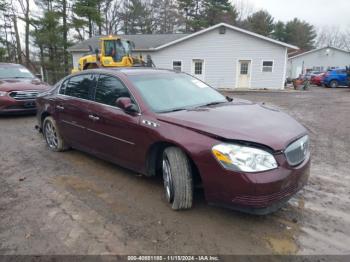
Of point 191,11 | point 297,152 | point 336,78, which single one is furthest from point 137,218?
point 191,11

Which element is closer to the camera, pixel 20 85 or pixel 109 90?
pixel 109 90

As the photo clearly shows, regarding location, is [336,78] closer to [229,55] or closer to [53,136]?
[229,55]

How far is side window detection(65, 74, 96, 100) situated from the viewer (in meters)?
4.40

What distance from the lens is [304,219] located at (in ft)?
10.1

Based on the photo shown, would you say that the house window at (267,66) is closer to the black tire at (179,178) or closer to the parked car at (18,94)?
the parked car at (18,94)

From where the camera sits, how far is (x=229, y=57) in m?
21.6

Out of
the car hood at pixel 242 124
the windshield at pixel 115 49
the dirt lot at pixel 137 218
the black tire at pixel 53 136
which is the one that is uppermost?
the windshield at pixel 115 49

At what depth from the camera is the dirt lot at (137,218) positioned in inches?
105

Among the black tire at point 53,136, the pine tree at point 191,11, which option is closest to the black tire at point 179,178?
the black tire at point 53,136

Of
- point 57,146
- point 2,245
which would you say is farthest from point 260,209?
point 57,146

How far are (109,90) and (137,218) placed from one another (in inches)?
73.6

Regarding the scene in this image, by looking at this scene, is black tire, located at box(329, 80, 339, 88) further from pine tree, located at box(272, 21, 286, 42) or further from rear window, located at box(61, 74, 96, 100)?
rear window, located at box(61, 74, 96, 100)

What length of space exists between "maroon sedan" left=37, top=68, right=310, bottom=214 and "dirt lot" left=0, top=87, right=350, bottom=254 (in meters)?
0.29

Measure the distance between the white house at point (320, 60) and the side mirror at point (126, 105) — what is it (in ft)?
129
